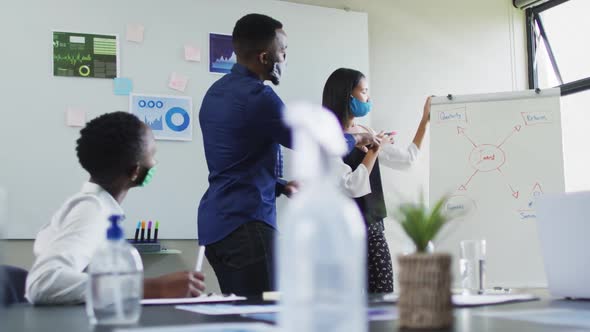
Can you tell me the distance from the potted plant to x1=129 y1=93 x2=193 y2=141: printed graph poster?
2.21 metres

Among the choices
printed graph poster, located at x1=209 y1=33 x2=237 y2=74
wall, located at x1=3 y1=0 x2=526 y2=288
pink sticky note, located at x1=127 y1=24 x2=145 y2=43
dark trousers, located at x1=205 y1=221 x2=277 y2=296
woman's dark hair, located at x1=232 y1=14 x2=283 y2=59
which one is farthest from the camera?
wall, located at x1=3 y1=0 x2=526 y2=288

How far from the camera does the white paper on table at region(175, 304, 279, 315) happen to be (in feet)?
3.67

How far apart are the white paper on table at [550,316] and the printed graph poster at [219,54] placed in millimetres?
2181

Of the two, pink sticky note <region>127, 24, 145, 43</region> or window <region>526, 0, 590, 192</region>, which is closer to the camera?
pink sticky note <region>127, 24, 145, 43</region>

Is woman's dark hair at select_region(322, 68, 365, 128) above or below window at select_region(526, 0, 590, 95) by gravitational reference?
below

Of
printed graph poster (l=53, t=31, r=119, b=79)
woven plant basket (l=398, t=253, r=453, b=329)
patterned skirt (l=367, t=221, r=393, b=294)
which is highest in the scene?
printed graph poster (l=53, t=31, r=119, b=79)

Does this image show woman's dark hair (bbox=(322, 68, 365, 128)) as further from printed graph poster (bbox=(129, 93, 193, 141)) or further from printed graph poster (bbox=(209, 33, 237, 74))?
printed graph poster (bbox=(129, 93, 193, 141))

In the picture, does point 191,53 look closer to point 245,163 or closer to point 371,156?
point 371,156

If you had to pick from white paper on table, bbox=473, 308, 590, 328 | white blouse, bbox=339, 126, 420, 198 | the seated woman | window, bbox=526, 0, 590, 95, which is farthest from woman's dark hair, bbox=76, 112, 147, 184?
window, bbox=526, 0, 590, 95

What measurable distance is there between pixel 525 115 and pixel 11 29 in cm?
232

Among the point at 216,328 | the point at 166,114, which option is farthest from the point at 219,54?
the point at 216,328

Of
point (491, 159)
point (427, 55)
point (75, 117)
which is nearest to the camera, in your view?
point (75, 117)

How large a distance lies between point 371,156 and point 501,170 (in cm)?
72

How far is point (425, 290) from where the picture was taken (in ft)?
2.73
